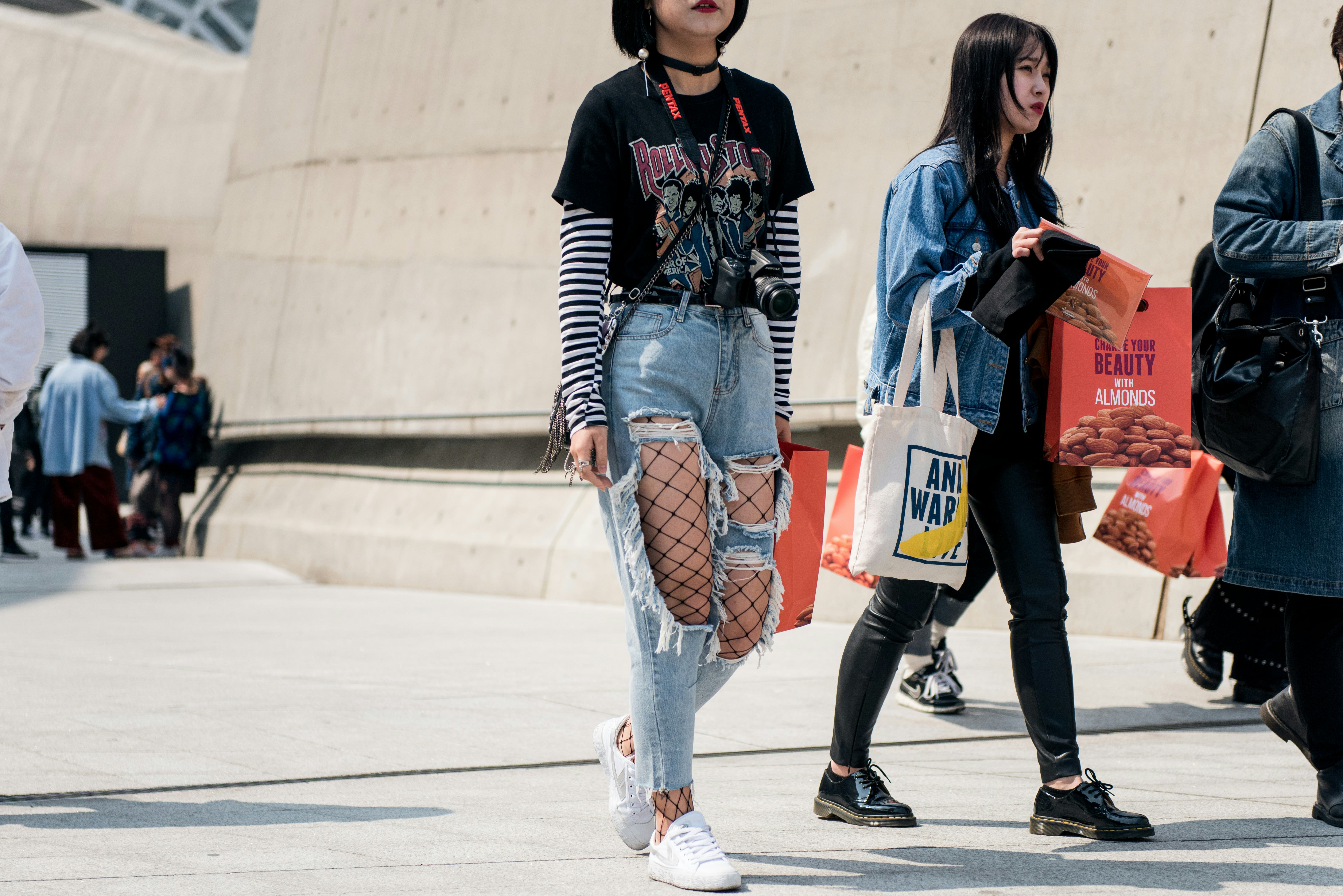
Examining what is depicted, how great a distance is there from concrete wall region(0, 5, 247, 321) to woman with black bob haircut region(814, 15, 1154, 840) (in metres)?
15.2

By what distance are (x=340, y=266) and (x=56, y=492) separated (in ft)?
10.6

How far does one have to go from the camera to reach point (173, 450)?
13.9 metres

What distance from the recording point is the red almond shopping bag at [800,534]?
141 inches

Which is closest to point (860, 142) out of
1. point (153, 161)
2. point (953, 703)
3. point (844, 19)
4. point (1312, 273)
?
point (844, 19)

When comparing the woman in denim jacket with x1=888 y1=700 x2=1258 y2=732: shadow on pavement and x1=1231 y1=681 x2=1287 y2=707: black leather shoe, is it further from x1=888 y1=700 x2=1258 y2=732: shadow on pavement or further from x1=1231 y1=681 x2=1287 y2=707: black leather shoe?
x1=1231 y1=681 x2=1287 y2=707: black leather shoe

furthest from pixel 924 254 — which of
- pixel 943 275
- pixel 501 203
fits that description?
pixel 501 203

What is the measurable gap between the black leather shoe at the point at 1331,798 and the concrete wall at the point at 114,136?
15.8 m

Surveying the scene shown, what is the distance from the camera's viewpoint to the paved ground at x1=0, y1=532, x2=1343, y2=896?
3268 mm

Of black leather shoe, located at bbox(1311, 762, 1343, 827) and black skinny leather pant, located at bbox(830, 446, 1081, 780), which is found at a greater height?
black skinny leather pant, located at bbox(830, 446, 1081, 780)

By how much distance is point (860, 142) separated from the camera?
9305 millimetres

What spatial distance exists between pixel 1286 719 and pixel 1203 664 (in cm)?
194

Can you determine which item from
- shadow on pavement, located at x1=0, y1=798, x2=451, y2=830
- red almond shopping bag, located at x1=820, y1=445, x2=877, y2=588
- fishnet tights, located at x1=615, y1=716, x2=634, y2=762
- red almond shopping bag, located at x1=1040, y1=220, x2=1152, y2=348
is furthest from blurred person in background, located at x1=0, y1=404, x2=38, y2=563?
red almond shopping bag, located at x1=1040, y1=220, x2=1152, y2=348

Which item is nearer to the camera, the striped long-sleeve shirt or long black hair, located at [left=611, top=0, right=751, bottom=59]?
the striped long-sleeve shirt

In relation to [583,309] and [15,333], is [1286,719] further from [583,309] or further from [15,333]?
[15,333]
